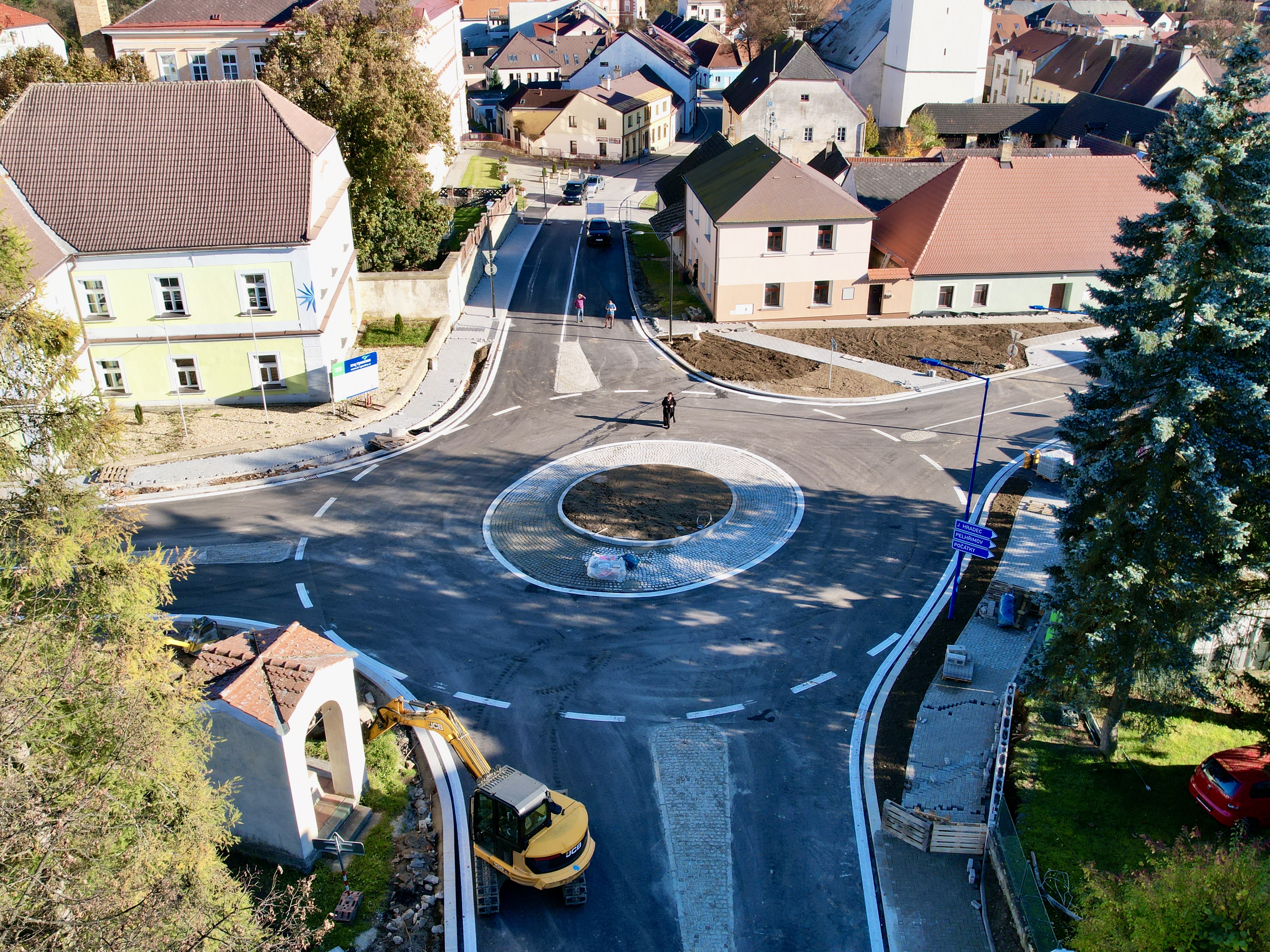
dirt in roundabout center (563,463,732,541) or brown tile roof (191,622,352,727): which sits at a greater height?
brown tile roof (191,622,352,727)

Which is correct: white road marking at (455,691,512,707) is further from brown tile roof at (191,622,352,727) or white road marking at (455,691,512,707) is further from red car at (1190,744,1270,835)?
red car at (1190,744,1270,835)

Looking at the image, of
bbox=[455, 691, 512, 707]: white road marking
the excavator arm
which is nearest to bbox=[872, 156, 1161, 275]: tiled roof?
bbox=[455, 691, 512, 707]: white road marking

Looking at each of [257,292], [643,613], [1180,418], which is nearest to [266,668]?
[643,613]

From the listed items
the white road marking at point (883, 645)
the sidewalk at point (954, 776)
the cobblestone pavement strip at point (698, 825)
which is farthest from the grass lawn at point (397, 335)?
the cobblestone pavement strip at point (698, 825)

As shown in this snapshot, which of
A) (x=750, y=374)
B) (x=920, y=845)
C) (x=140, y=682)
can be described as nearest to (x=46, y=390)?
(x=140, y=682)

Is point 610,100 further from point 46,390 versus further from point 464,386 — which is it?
point 46,390
